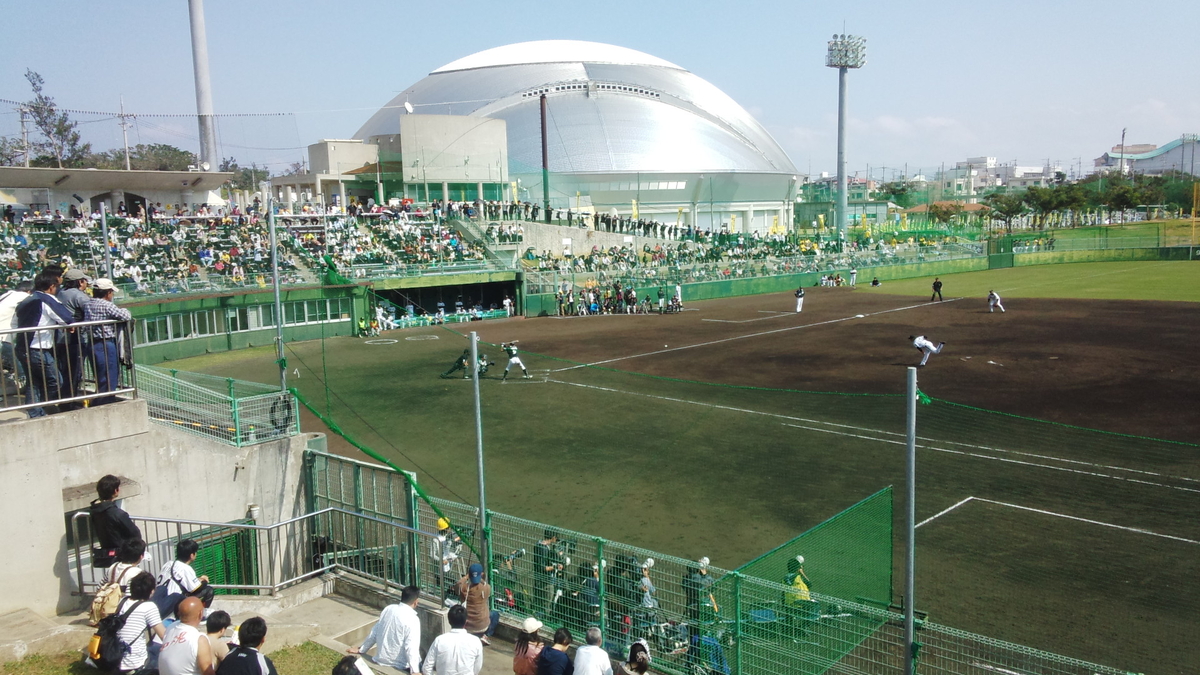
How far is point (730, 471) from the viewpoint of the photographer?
15.8 metres

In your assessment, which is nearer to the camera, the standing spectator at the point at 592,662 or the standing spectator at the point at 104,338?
the standing spectator at the point at 592,662

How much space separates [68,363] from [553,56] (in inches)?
3445

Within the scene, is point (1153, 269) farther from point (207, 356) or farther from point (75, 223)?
point (75, 223)

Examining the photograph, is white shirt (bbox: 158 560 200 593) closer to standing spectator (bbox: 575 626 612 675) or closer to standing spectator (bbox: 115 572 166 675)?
standing spectator (bbox: 115 572 166 675)

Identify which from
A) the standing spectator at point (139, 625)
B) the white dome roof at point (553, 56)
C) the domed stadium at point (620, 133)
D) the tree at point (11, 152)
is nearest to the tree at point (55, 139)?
the tree at point (11, 152)

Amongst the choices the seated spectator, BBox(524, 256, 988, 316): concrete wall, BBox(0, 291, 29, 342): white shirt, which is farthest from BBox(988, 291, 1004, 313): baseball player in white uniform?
the seated spectator

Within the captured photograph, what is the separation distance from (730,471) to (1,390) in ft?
37.8

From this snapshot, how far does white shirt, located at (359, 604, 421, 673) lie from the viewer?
7.38m

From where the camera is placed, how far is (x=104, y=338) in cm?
949

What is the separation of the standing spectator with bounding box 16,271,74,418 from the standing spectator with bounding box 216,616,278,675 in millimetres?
4973

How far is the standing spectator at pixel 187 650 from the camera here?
6.12 metres

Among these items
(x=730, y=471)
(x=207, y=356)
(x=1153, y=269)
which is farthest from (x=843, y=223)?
(x=730, y=471)

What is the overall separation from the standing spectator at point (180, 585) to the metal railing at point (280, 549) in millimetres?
1471

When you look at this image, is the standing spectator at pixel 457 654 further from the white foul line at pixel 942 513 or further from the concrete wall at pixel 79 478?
the white foul line at pixel 942 513
